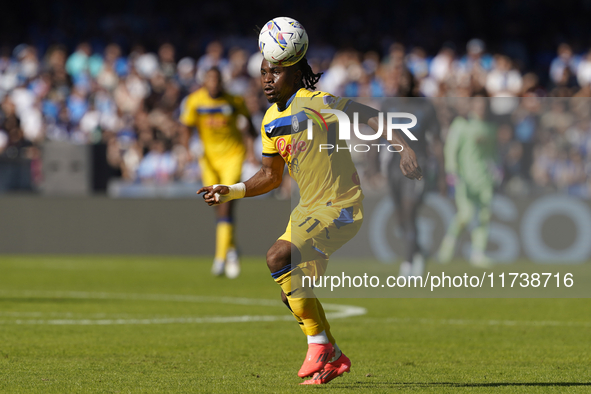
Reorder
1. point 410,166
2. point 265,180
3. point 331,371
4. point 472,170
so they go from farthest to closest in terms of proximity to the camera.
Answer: point 472,170 → point 265,180 → point 331,371 → point 410,166

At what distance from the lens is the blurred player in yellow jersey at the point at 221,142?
1266 centimetres

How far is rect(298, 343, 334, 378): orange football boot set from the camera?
5270mm

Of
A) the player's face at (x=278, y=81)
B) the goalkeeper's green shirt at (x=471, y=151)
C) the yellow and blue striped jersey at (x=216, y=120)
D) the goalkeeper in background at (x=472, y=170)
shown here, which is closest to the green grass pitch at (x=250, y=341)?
the player's face at (x=278, y=81)

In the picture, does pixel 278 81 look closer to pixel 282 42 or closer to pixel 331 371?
pixel 282 42

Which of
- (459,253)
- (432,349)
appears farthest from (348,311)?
(459,253)

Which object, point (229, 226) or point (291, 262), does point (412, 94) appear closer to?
point (229, 226)

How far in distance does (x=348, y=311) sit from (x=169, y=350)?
112 inches

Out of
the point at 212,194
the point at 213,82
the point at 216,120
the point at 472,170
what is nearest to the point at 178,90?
the point at 216,120

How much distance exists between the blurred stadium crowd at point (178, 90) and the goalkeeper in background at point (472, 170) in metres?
0.47

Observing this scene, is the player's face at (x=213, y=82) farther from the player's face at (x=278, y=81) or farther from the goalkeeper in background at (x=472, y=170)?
the player's face at (x=278, y=81)

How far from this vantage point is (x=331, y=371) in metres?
5.34

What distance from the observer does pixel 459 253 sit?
44.9ft

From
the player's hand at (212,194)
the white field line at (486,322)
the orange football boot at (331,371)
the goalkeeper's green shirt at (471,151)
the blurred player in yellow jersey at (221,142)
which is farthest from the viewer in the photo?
the goalkeeper's green shirt at (471,151)

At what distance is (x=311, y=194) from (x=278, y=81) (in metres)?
0.66
